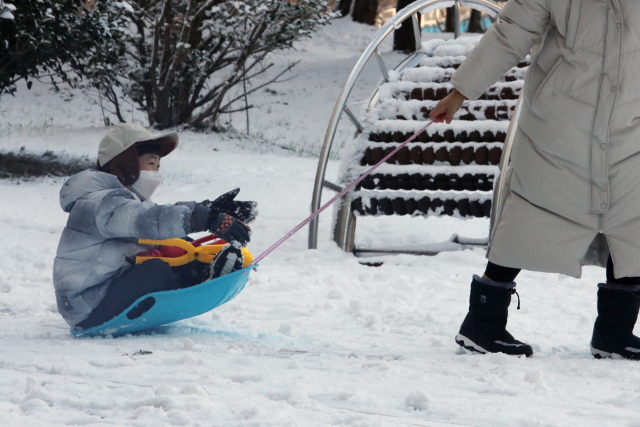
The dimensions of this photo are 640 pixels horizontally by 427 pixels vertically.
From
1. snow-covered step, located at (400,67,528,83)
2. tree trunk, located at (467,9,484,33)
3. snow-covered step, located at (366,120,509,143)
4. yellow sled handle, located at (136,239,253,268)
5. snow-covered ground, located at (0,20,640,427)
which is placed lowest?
snow-covered ground, located at (0,20,640,427)

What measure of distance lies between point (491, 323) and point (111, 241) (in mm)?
1428

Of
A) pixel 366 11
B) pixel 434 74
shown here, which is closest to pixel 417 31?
pixel 434 74

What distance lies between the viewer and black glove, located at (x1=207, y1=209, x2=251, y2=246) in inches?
90.5

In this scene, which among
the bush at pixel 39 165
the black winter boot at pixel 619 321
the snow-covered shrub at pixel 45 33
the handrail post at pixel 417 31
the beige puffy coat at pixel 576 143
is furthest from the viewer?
the bush at pixel 39 165

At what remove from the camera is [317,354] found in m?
2.27

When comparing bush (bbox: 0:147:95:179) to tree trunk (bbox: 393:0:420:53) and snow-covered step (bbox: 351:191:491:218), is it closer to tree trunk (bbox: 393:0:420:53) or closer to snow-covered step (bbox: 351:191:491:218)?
snow-covered step (bbox: 351:191:491:218)

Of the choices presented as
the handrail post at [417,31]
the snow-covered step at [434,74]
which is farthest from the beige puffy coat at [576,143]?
the handrail post at [417,31]

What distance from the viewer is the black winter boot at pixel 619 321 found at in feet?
7.21

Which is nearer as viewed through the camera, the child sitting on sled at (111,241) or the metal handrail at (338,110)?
the child sitting on sled at (111,241)

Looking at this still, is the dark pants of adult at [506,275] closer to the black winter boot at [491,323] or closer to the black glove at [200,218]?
the black winter boot at [491,323]

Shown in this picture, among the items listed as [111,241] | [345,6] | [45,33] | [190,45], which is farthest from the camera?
[345,6]

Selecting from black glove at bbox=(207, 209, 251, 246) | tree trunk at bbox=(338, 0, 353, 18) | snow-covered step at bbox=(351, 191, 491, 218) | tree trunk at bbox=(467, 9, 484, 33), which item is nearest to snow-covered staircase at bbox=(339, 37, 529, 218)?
snow-covered step at bbox=(351, 191, 491, 218)

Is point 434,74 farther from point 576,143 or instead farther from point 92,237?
point 92,237

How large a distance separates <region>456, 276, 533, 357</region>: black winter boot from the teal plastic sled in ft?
2.65
